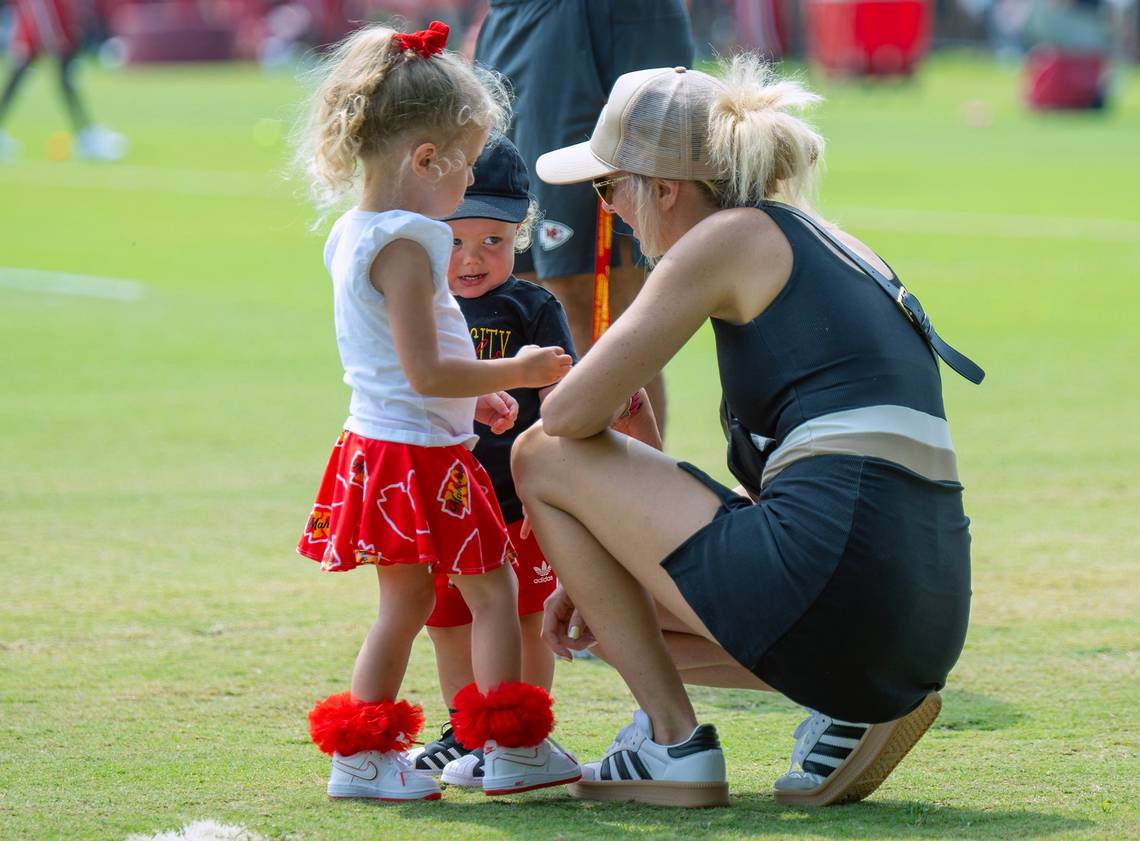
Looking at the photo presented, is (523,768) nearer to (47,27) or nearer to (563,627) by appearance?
(563,627)

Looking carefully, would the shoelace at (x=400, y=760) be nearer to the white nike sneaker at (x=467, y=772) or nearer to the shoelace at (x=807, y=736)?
the white nike sneaker at (x=467, y=772)

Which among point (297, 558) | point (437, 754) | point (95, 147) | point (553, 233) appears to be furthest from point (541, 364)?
point (95, 147)

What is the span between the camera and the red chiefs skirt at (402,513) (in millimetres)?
3365

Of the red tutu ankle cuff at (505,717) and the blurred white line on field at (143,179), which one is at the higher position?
the red tutu ankle cuff at (505,717)

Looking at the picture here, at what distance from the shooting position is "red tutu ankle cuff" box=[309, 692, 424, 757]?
11.3 feet

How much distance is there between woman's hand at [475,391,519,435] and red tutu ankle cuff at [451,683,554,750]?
21.4 inches

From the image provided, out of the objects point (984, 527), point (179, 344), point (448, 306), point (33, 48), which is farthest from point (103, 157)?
point (448, 306)

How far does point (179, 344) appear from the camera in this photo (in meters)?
9.04

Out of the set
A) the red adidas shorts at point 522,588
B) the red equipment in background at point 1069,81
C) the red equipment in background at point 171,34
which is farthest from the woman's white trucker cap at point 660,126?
the red equipment in background at point 171,34

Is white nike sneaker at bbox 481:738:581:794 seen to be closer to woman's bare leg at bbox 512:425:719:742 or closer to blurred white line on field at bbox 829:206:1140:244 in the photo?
woman's bare leg at bbox 512:425:719:742

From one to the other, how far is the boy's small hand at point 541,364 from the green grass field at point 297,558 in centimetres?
85

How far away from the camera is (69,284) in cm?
1089

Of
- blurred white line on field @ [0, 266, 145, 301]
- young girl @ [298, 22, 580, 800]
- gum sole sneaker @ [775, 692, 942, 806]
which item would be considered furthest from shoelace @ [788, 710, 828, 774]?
blurred white line on field @ [0, 266, 145, 301]

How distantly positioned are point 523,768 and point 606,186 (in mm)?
1197
